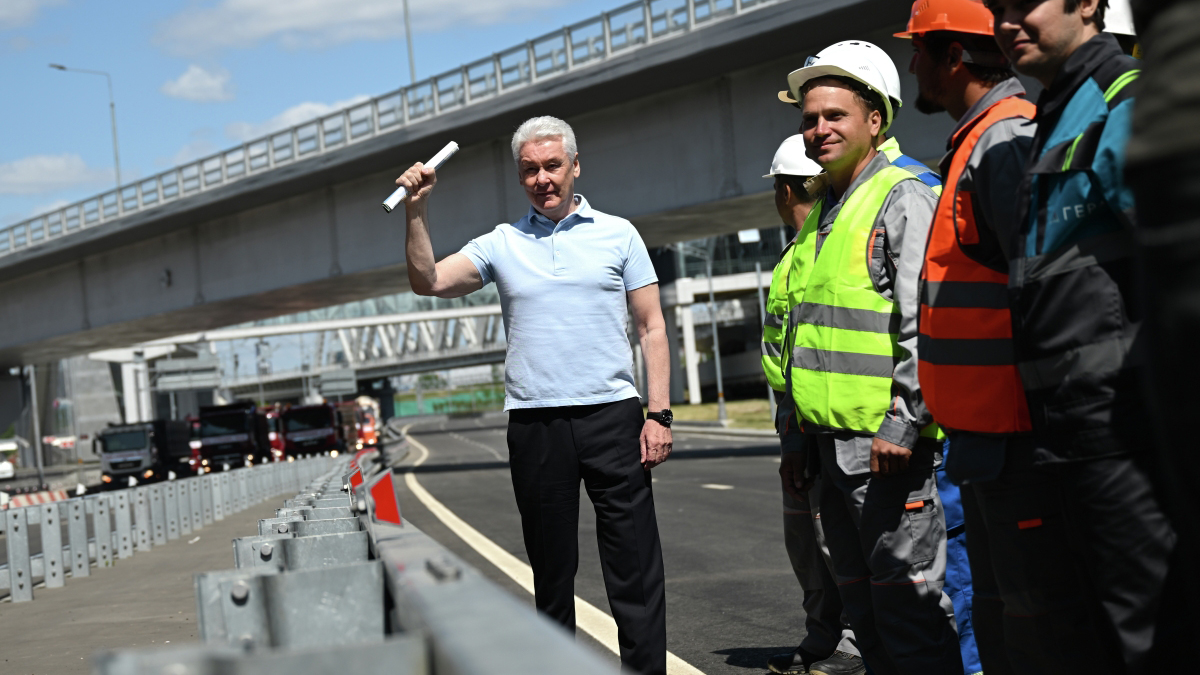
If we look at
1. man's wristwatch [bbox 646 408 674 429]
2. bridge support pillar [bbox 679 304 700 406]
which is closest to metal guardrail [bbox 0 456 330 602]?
man's wristwatch [bbox 646 408 674 429]

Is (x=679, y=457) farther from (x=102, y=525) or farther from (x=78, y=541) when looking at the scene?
(x=78, y=541)

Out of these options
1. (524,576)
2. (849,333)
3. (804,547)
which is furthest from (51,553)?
(849,333)

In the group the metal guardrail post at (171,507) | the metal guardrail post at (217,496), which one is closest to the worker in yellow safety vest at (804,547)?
the metal guardrail post at (171,507)

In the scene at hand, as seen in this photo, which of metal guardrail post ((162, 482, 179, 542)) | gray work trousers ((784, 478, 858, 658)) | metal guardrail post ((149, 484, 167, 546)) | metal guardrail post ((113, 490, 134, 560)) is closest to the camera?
gray work trousers ((784, 478, 858, 658))

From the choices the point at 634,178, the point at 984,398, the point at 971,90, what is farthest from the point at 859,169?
the point at 634,178

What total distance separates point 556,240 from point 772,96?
19.5m

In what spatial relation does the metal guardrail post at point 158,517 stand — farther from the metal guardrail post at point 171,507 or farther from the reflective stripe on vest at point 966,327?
the reflective stripe on vest at point 966,327

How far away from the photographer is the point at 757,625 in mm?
6449

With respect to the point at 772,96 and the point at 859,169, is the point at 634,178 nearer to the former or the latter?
the point at 772,96

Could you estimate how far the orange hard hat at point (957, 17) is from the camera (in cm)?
366

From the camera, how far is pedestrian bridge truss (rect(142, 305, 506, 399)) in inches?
4478

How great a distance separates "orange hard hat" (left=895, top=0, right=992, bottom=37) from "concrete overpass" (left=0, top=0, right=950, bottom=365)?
1839 centimetres

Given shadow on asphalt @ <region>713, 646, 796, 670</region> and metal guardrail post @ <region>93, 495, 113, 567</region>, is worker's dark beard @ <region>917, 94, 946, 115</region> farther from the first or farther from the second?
metal guardrail post @ <region>93, 495, 113, 567</region>

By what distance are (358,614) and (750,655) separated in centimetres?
349
